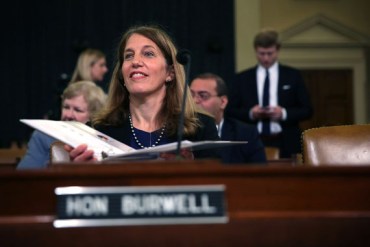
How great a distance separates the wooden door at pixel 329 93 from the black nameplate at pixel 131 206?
1034 centimetres

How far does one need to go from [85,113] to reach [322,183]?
11.0ft

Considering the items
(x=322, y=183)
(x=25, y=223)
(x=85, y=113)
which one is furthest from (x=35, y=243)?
(x=85, y=113)

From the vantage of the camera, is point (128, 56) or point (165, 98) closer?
point (128, 56)

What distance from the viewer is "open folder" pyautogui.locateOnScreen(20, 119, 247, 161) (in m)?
2.67

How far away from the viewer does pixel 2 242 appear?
2014 mm

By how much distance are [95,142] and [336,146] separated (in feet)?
3.21

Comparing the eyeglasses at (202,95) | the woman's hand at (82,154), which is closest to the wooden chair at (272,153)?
the eyeglasses at (202,95)

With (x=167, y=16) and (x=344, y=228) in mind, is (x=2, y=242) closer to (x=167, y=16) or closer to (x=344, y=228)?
(x=344, y=228)

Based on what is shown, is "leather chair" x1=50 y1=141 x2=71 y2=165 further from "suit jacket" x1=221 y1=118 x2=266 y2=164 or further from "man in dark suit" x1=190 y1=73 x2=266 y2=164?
"suit jacket" x1=221 y1=118 x2=266 y2=164

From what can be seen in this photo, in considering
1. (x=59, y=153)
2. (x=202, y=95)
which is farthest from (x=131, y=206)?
(x=202, y=95)

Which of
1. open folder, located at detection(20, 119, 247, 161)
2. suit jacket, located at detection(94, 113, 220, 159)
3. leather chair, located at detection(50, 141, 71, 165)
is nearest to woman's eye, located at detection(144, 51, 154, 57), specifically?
suit jacket, located at detection(94, 113, 220, 159)

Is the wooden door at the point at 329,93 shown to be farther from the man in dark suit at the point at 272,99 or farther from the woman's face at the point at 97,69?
the woman's face at the point at 97,69

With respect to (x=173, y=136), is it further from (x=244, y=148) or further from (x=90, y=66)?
(x=90, y=66)

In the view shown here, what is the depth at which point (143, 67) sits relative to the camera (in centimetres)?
369
